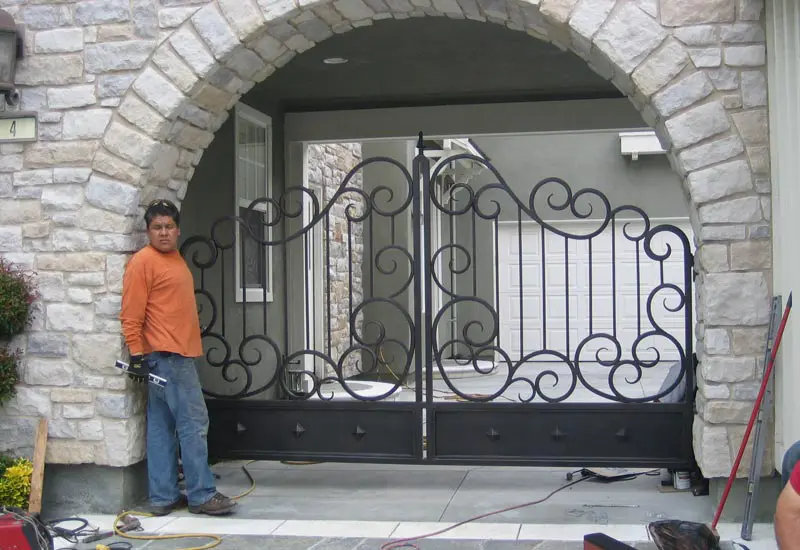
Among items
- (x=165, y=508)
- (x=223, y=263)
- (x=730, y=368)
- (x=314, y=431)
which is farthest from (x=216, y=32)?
(x=730, y=368)

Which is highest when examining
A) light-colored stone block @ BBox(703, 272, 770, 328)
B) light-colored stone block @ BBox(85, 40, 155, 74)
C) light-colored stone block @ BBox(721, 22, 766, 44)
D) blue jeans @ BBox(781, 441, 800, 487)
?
light-colored stone block @ BBox(85, 40, 155, 74)

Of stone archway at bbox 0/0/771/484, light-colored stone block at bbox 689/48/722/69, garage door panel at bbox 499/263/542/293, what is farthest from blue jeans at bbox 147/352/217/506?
garage door panel at bbox 499/263/542/293

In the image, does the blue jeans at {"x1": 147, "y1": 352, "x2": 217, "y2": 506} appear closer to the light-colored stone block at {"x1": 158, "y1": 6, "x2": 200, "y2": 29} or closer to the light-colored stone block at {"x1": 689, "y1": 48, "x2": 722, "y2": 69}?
the light-colored stone block at {"x1": 158, "y1": 6, "x2": 200, "y2": 29}

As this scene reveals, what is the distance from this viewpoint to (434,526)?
4.70 metres

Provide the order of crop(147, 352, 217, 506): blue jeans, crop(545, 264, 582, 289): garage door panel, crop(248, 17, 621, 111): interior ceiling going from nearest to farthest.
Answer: crop(147, 352, 217, 506): blue jeans < crop(248, 17, 621, 111): interior ceiling < crop(545, 264, 582, 289): garage door panel

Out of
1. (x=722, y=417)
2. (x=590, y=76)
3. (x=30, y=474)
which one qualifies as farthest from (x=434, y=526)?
(x=590, y=76)

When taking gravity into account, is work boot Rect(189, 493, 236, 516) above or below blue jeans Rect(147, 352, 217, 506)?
below

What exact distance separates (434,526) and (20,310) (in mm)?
2356

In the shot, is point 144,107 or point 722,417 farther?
point 144,107

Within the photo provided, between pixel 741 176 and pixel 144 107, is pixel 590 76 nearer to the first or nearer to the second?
pixel 741 176

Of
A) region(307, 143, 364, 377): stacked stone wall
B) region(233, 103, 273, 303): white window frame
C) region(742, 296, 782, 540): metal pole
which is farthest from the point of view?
region(307, 143, 364, 377): stacked stone wall

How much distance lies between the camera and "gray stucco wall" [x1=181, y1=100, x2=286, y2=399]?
6711 mm

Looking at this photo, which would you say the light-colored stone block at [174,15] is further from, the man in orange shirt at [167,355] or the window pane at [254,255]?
the window pane at [254,255]

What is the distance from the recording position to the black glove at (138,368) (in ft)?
15.8
